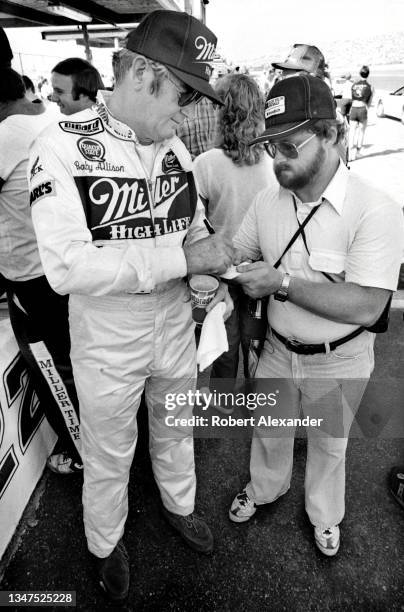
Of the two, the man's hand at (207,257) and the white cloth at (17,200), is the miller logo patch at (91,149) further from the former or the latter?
the white cloth at (17,200)

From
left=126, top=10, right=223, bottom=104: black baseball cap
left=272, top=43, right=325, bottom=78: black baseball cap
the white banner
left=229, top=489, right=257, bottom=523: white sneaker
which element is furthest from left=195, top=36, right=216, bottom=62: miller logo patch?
left=272, top=43, right=325, bottom=78: black baseball cap

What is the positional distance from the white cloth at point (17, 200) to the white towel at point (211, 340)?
1.10 metres

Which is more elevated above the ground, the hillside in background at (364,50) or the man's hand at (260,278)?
the hillside in background at (364,50)

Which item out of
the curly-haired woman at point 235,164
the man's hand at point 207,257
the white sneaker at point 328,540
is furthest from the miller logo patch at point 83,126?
the white sneaker at point 328,540

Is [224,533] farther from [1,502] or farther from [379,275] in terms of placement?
[379,275]

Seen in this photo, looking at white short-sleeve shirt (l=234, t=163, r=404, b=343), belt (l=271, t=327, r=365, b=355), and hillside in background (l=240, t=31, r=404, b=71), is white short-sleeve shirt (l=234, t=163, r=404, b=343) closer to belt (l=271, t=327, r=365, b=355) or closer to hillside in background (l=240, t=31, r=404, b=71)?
belt (l=271, t=327, r=365, b=355)

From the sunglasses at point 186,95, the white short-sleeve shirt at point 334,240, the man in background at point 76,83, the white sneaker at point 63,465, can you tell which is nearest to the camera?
the sunglasses at point 186,95

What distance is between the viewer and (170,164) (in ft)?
5.67

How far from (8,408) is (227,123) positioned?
2160 millimetres

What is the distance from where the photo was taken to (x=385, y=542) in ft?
7.45

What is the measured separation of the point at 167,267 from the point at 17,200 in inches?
45.4

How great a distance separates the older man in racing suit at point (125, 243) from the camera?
1.42 m

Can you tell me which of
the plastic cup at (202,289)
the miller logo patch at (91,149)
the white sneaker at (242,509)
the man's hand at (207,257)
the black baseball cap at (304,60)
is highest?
the black baseball cap at (304,60)

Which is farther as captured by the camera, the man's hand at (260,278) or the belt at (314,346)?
the belt at (314,346)
